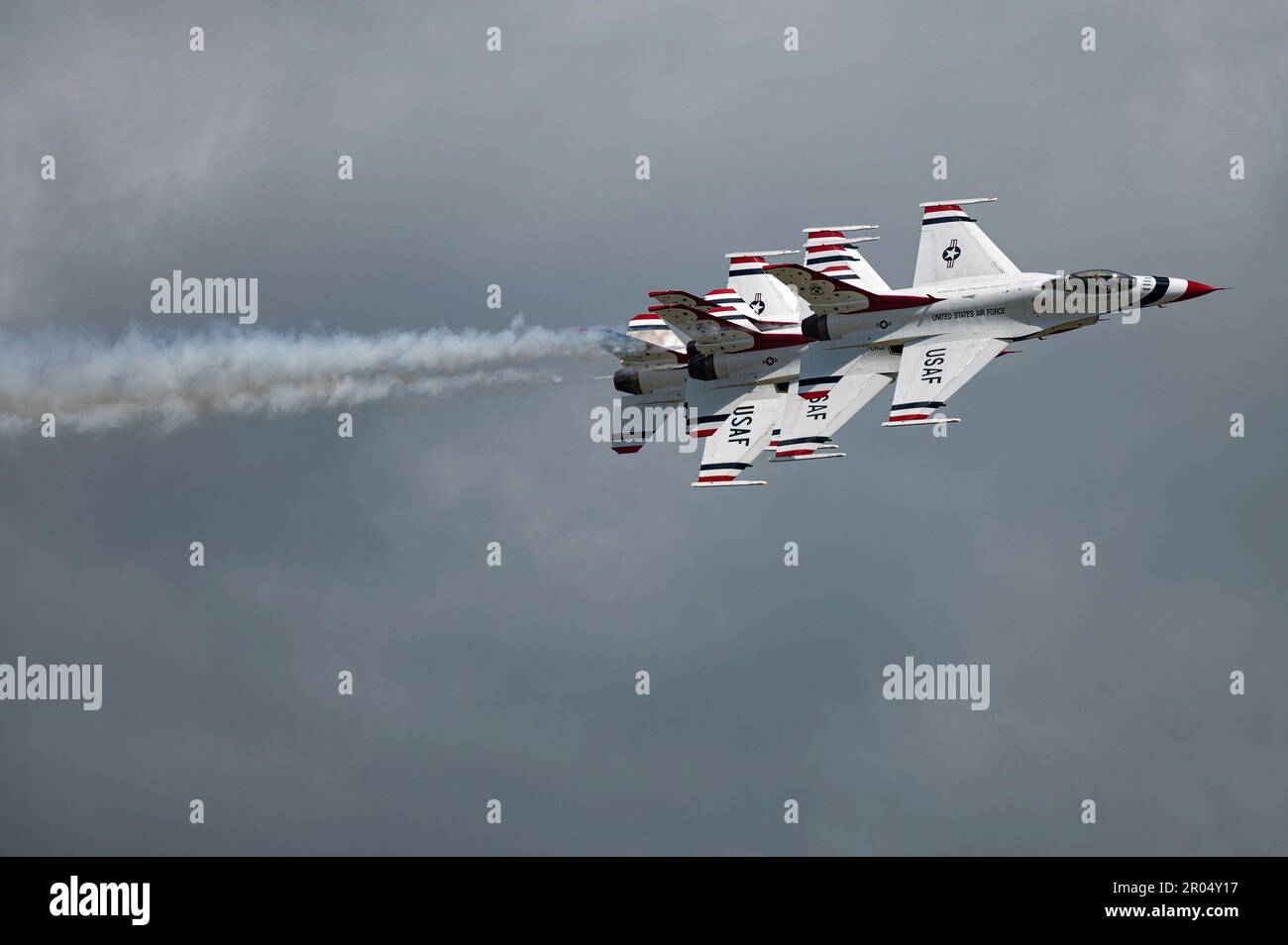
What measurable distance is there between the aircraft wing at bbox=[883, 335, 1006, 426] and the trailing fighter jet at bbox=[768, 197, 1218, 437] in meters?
0.03

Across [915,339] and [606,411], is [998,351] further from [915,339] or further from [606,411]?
[606,411]

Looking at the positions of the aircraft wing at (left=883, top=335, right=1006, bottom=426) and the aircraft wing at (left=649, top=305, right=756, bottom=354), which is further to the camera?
the aircraft wing at (left=649, top=305, right=756, bottom=354)

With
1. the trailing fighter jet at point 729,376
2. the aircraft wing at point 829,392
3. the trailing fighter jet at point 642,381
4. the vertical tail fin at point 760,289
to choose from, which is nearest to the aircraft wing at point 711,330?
the trailing fighter jet at point 729,376

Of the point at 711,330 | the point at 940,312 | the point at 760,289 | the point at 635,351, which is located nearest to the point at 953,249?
the point at 940,312

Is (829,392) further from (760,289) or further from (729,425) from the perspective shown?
(760,289)

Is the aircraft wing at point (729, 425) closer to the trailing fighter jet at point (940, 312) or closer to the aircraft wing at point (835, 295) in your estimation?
the trailing fighter jet at point (940, 312)

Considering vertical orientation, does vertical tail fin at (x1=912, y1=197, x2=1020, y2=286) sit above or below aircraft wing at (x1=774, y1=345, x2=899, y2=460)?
above

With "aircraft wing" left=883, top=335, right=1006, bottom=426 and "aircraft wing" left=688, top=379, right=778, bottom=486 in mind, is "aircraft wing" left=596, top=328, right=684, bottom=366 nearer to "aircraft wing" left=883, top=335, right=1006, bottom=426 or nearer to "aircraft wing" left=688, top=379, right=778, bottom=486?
"aircraft wing" left=688, top=379, right=778, bottom=486

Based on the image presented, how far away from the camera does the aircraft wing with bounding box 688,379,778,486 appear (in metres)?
92.1

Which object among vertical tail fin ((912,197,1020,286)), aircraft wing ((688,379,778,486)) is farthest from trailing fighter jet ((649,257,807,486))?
vertical tail fin ((912,197,1020,286))

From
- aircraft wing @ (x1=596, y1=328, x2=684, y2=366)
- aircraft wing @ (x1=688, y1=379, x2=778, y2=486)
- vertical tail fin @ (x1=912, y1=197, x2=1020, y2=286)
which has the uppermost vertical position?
vertical tail fin @ (x1=912, y1=197, x2=1020, y2=286)

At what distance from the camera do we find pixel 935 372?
8669 cm

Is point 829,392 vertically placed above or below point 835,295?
below

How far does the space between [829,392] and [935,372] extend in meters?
4.39
